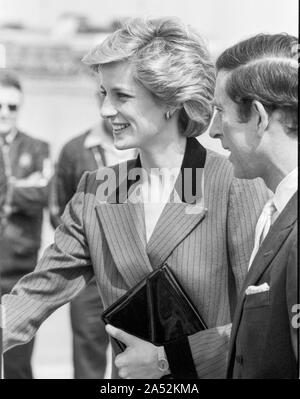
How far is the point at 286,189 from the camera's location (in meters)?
2.38

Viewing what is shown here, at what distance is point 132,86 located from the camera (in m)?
2.84

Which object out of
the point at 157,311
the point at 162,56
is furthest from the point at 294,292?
the point at 162,56

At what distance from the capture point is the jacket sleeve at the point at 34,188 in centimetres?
575

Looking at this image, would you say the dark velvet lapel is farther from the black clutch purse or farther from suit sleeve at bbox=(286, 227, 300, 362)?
suit sleeve at bbox=(286, 227, 300, 362)

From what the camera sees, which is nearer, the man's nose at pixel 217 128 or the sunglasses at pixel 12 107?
the man's nose at pixel 217 128

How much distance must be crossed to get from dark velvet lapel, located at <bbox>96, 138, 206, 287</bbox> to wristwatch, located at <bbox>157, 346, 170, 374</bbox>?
21 centimetres

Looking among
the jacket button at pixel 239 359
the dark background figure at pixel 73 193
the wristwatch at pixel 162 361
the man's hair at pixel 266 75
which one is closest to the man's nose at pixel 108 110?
the man's hair at pixel 266 75

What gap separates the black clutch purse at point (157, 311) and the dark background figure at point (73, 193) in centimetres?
225

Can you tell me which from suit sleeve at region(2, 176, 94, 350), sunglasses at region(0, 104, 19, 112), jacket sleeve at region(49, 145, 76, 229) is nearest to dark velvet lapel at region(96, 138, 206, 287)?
suit sleeve at region(2, 176, 94, 350)

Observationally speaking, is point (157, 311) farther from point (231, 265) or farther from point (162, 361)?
point (231, 265)

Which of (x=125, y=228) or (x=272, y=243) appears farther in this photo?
(x=125, y=228)

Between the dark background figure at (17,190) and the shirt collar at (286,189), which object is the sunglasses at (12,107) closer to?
the dark background figure at (17,190)

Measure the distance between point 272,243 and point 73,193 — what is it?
10.6ft

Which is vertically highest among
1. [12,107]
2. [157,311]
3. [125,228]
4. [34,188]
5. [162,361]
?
[12,107]
